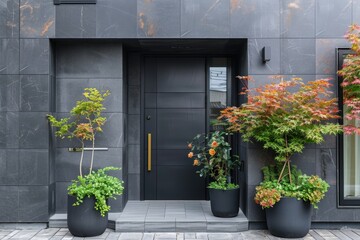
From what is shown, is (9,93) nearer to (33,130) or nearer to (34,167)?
(33,130)

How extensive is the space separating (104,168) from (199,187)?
1.95 meters

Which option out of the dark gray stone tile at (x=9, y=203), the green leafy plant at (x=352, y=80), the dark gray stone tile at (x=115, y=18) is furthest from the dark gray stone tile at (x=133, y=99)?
the green leafy plant at (x=352, y=80)

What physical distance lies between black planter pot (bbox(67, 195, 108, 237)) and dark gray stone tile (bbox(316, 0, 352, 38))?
3.93m

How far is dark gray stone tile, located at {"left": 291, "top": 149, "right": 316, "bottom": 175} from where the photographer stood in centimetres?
567

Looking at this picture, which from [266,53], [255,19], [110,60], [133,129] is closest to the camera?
[266,53]

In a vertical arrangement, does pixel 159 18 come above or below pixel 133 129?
above

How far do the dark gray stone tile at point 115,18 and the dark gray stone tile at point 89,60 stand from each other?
0.26 meters

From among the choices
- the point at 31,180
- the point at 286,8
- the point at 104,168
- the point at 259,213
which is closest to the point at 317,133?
the point at 259,213

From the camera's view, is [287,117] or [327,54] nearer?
[287,117]

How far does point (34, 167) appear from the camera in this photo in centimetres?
566

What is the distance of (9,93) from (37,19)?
1.13 m

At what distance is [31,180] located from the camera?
18.5ft

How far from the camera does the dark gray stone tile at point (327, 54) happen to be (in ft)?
18.6

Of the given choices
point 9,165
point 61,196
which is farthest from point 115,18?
point 61,196
